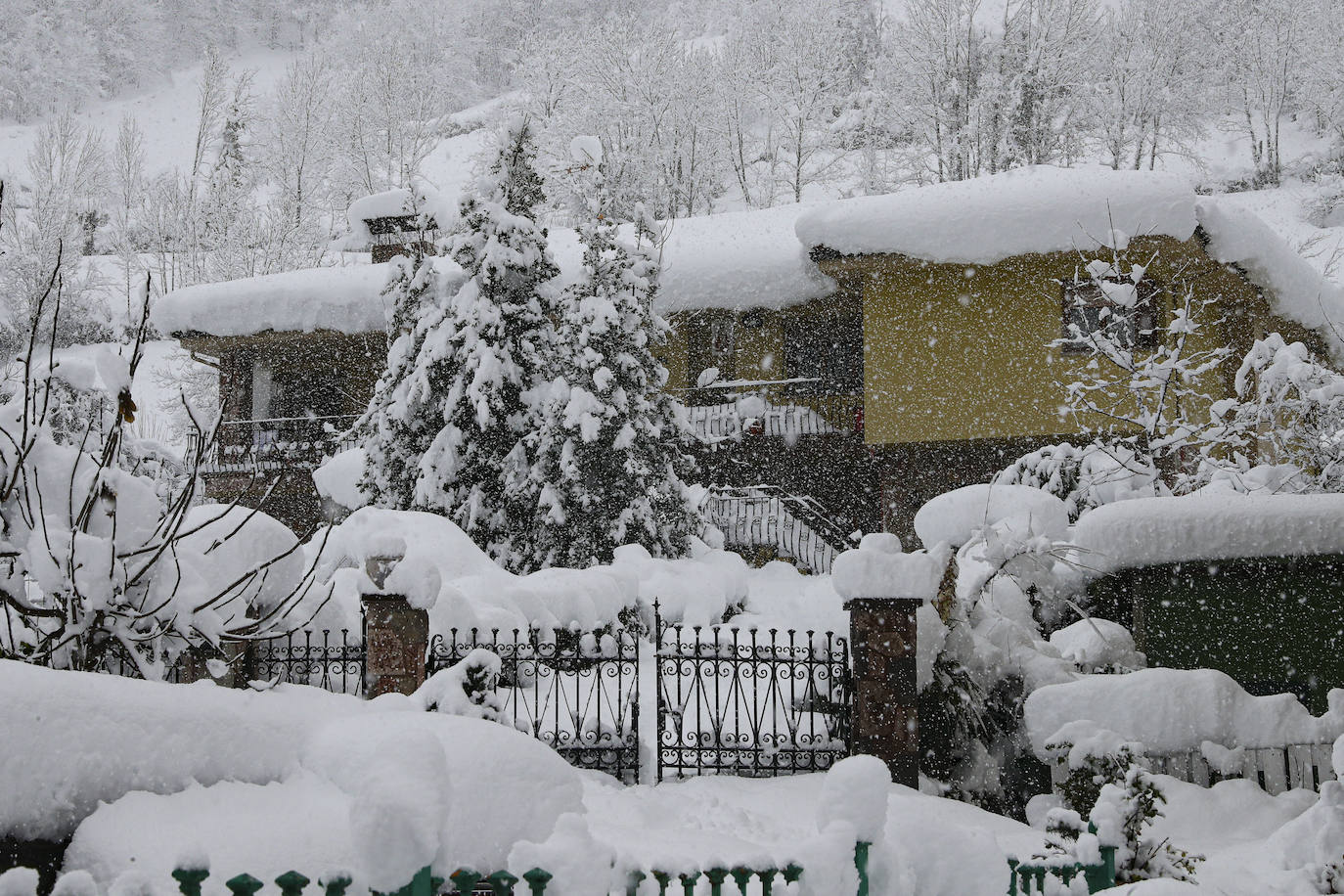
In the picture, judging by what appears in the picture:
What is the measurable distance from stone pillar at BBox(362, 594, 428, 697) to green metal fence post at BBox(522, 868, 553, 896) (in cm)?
622

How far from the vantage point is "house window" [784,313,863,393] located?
20891 millimetres

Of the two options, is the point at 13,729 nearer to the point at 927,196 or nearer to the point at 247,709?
the point at 247,709

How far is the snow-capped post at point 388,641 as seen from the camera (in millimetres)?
8695

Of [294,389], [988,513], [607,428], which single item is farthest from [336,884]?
[294,389]

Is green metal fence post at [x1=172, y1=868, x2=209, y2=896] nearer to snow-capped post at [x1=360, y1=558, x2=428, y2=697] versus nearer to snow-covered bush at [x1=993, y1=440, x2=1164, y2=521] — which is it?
snow-capped post at [x1=360, y1=558, x2=428, y2=697]

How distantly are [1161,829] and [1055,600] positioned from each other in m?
3.65

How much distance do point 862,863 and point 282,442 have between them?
21.0m

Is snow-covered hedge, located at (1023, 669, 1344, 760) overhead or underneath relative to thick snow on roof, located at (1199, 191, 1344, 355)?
underneath

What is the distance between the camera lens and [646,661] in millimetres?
11836

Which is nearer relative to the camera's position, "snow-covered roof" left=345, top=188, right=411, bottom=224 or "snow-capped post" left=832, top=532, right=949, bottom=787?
"snow-capped post" left=832, top=532, right=949, bottom=787

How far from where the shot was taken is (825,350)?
21.3 meters

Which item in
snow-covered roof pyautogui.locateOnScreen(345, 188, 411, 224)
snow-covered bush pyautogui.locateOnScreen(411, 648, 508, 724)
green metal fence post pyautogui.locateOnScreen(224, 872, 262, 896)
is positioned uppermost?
snow-covered roof pyautogui.locateOnScreen(345, 188, 411, 224)

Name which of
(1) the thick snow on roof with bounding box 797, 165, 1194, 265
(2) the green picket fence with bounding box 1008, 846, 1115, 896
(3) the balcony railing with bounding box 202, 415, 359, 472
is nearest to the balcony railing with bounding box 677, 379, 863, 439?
(1) the thick snow on roof with bounding box 797, 165, 1194, 265

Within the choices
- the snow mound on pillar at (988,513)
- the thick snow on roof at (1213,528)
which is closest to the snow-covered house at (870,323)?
the snow mound on pillar at (988,513)
